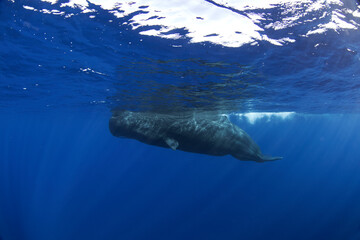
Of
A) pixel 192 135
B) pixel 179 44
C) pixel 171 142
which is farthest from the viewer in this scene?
pixel 192 135

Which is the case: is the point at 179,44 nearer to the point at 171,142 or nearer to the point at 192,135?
the point at 192,135

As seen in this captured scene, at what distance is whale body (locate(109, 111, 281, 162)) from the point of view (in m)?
9.32

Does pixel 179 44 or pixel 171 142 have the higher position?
pixel 179 44

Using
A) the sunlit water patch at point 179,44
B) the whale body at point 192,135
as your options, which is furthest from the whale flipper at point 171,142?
the sunlit water patch at point 179,44

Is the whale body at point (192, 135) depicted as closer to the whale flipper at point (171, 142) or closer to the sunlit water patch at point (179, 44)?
the whale flipper at point (171, 142)

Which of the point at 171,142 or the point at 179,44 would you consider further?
the point at 171,142

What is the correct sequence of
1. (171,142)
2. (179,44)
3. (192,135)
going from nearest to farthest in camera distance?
(179,44) → (171,142) → (192,135)

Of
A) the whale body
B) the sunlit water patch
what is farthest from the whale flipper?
the sunlit water patch

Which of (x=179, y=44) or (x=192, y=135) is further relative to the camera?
(x=192, y=135)

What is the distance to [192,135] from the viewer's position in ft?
30.3

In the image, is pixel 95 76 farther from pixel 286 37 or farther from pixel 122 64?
pixel 286 37

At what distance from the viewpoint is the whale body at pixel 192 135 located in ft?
30.6

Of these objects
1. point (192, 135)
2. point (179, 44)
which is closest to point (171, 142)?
point (192, 135)

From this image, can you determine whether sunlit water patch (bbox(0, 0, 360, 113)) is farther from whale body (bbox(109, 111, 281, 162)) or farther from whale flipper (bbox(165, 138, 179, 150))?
whale flipper (bbox(165, 138, 179, 150))
